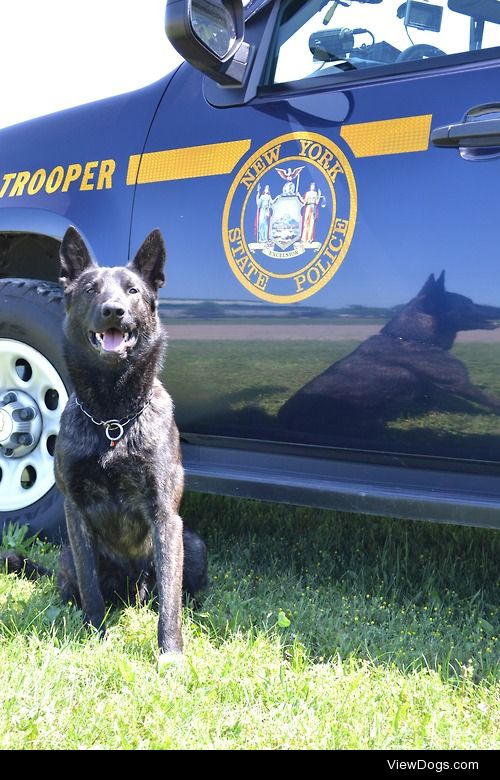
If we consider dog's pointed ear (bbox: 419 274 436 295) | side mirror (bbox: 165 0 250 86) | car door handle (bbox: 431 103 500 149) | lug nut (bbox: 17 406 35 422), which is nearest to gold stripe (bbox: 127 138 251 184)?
side mirror (bbox: 165 0 250 86)

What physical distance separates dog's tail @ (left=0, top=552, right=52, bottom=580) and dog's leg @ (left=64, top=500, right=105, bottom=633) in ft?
1.43

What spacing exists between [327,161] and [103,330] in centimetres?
87

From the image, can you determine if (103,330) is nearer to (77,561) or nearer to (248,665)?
(77,561)

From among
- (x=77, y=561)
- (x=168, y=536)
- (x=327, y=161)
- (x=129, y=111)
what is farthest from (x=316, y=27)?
(x=77, y=561)

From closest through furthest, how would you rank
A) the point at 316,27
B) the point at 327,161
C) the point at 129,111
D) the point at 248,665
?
the point at 248,665 → the point at 327,161 → the point at 316,27 → the point at 129,111

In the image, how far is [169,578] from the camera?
2373 millimetres

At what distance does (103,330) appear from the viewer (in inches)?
95.1

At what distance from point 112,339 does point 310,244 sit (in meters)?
0.69

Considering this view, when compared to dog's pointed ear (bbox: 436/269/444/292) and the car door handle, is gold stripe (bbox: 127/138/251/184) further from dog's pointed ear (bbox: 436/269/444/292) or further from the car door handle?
dog's pointed ear (bbox: 436/269/444/292)

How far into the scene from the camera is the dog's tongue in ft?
7.97

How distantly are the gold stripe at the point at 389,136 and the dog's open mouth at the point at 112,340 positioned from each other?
0.90 meters

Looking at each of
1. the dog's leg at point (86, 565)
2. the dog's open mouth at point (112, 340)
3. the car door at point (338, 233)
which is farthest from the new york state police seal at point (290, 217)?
the dog's leg at point (86, 565)

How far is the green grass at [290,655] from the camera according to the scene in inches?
70.6

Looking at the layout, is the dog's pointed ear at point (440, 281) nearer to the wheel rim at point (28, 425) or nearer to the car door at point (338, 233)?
the car door at point (338, 233)
